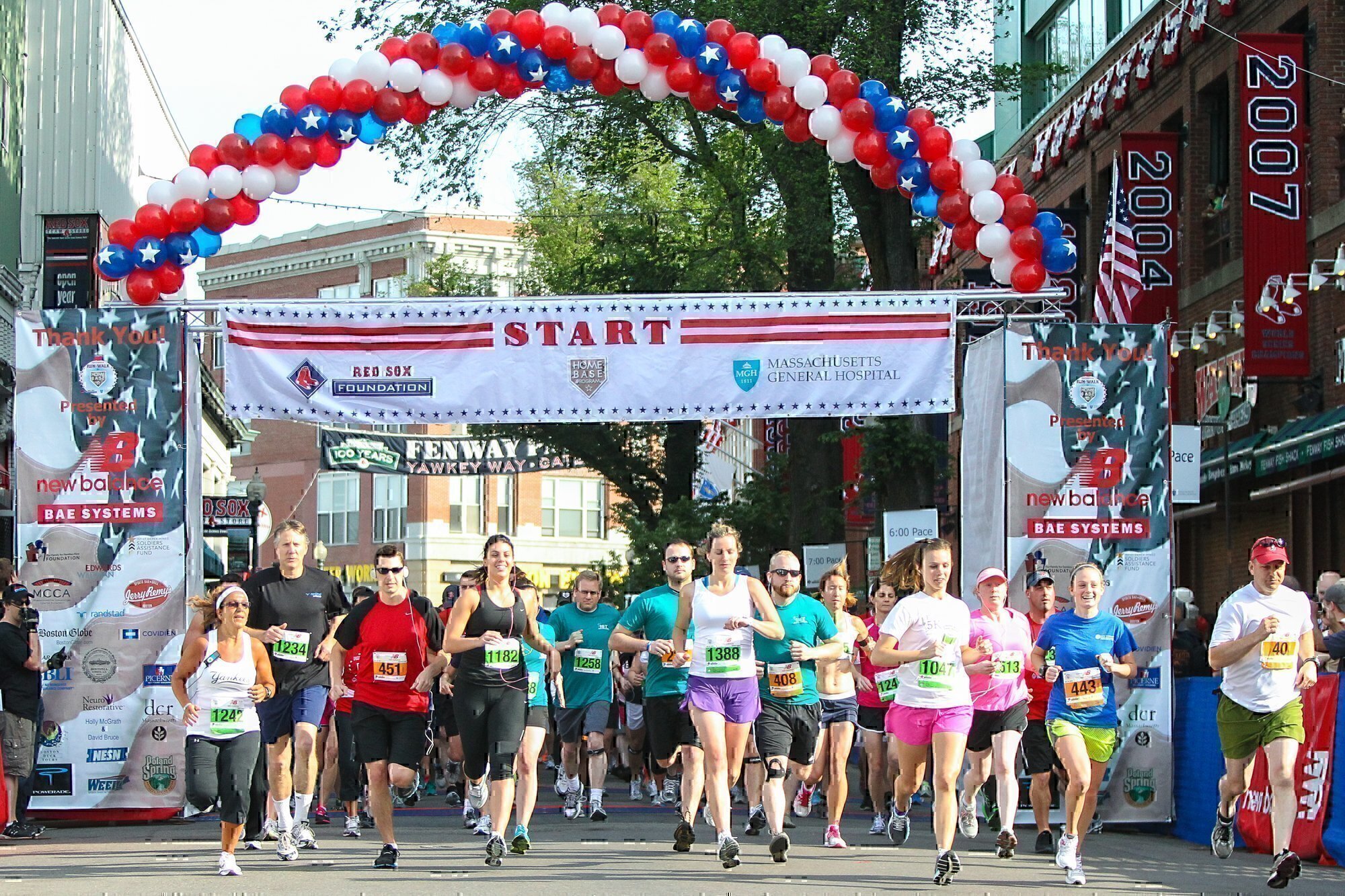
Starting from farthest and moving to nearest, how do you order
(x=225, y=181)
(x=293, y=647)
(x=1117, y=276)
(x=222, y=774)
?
(x=1117, y=276)
(x=225, y=181)
(x=293, y=647)
(x=222, y=774)

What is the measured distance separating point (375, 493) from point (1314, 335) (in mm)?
53835

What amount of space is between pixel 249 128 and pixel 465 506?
5603cm

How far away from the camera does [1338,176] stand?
21969 mm

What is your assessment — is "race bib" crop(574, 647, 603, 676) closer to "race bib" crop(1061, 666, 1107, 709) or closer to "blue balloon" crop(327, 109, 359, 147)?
Result: "blue balloon" crop(327, 109, 359, 147)

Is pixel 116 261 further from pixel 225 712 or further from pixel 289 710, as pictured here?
pixel 225 712

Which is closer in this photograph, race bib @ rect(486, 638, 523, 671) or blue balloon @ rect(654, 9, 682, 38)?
race bib @ rect(486, 638, 523, 671)

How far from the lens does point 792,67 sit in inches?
612

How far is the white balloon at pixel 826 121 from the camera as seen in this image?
15.5 meters

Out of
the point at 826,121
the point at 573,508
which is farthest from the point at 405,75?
the point at 573,508

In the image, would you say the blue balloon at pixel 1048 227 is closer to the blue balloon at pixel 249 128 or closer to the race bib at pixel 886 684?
the race bib at pixel 886 684

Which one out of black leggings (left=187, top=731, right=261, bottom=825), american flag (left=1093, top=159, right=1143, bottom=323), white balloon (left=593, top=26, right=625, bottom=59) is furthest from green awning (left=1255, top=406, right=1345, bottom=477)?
black leggings (left=187, top=731, right=261, bottom=825)

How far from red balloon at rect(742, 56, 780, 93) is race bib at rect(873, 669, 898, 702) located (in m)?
4.80

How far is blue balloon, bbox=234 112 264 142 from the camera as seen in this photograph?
51.0 ft

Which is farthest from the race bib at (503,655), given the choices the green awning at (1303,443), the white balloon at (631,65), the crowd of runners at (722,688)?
the green awning at (1303,443)
